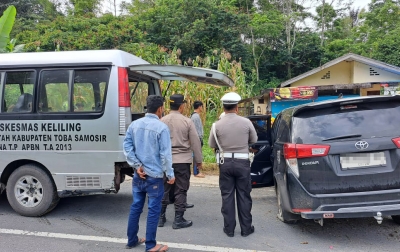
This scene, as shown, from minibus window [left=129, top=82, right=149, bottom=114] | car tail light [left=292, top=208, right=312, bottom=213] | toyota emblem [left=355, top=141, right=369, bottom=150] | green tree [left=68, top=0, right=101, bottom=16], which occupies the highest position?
green tree [left=68, top=0, right=101, bottom=16]

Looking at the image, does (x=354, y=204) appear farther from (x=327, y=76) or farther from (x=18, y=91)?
(x=327, y=76)

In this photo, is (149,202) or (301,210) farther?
(301,210)

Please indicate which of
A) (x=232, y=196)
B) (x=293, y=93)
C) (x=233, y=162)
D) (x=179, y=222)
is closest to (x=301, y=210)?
(x=232, y=196)

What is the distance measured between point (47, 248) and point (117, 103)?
1.96 meters

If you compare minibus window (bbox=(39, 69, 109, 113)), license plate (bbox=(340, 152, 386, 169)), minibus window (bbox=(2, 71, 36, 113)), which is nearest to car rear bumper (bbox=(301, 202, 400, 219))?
license plate (bbox=(340, 152, 386, 169))

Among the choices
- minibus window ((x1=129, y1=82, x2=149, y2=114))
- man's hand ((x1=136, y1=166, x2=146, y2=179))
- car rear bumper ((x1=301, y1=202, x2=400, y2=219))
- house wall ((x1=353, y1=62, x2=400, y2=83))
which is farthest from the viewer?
house wall ((x1=353, y1=62, x2=400, y2=83))

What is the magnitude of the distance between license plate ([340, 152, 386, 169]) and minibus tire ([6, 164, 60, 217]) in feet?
12.9

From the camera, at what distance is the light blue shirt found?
374 cm

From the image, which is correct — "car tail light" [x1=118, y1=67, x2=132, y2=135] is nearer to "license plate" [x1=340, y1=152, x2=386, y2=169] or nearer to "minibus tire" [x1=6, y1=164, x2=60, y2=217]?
"minibus tire" [x1=6, y1=164, x2=60, y2=217]

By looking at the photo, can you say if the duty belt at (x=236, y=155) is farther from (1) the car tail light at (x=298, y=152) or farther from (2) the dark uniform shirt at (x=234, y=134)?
(1) the car tail light at (x=298, y=152)

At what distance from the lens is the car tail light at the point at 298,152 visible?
3754 mm

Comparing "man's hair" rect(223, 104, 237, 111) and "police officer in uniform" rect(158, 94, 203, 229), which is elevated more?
"man's hair" rect(223, 104, 237, 111)

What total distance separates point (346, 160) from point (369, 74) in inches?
719

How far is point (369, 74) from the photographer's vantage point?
19688 millimetres
